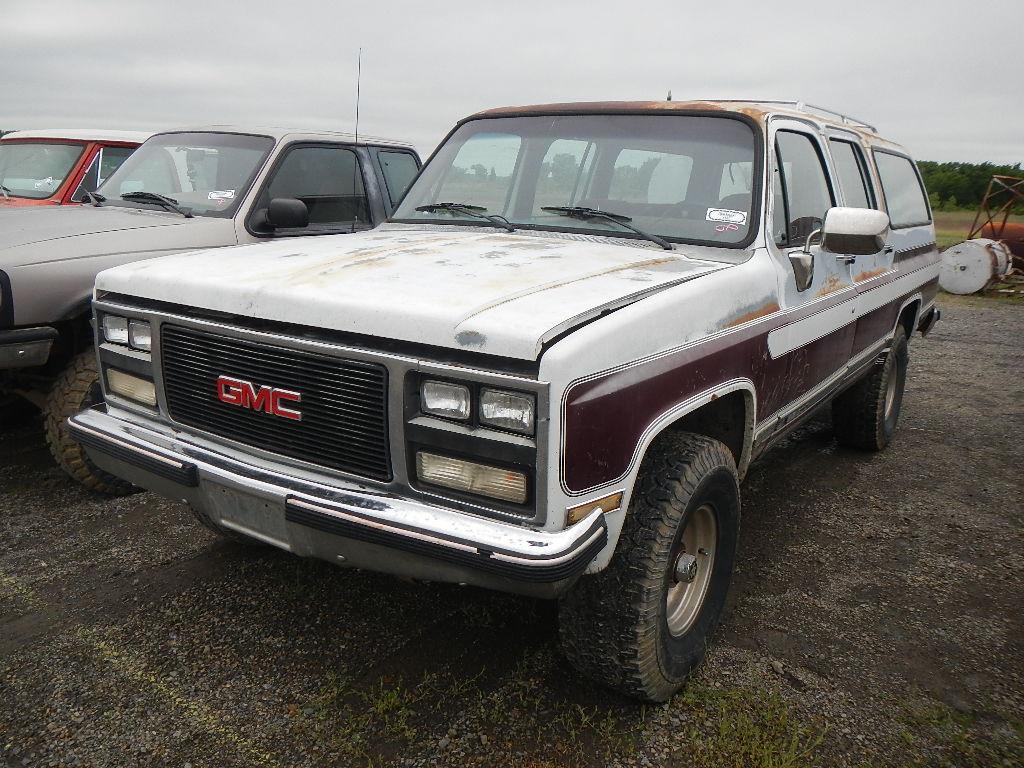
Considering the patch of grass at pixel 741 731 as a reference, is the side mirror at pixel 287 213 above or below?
above

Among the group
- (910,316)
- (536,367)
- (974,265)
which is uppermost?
(536,367)

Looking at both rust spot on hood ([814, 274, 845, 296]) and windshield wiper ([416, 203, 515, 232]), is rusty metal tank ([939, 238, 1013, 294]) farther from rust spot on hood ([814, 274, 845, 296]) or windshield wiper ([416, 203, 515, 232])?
windshield wiper ([416, 203, 515, 232])

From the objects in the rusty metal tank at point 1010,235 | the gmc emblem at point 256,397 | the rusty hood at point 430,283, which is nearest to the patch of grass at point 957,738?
the rusty hood at point 430,283

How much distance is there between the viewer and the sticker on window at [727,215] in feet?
10.4

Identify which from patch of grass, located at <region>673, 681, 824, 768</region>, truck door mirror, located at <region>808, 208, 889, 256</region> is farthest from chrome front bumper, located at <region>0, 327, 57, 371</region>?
truck door mirror, located at <region>808, 208, 889, 256</region>

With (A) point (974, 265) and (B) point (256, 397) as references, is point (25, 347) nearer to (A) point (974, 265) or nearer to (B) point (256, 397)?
(B) point (256, 397)

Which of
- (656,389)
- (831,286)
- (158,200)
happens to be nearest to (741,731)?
(656,389)

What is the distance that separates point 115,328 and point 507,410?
1678mm

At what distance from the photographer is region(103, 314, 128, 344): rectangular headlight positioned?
2.91m

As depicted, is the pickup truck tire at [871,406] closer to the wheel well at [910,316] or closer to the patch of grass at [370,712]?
the wheel well at [910,316]

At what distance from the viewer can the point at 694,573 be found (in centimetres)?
274

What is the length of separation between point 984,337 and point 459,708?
1074cm

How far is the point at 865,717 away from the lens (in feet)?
8.73

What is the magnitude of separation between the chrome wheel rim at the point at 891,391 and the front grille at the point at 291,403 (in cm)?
425
